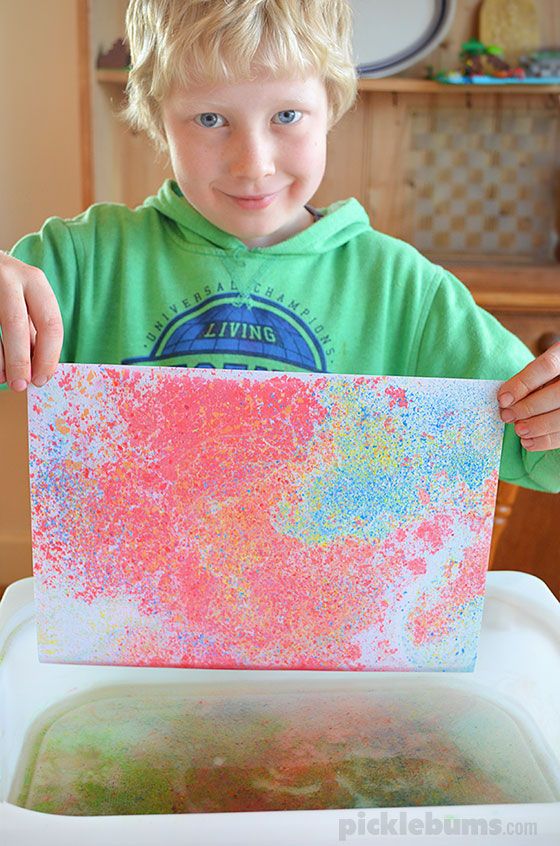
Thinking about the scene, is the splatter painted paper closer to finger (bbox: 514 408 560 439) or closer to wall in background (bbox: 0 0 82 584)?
finger (bbox: 514 408 560 439)

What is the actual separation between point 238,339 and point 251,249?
0.35 feet

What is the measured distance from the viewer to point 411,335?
104 centimetres

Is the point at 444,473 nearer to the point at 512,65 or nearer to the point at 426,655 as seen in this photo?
the point at 426,655

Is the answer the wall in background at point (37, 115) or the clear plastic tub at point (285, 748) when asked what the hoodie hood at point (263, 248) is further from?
the wall in background at point (37, 115)

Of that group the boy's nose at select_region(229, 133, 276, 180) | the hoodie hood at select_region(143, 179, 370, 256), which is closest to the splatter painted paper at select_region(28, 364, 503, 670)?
the boy's nose at select_region(229, 133, 276, 180)

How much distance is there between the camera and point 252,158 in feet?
2.86

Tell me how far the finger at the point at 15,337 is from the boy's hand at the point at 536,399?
0.37m

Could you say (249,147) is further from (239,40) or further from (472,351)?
(472,351)

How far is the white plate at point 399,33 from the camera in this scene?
218 centimetres

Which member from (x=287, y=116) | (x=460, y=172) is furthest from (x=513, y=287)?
(x=287, y=116)

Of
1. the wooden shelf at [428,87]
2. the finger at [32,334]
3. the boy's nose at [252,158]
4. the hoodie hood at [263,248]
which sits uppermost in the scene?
the wooden shelf at [428,87]

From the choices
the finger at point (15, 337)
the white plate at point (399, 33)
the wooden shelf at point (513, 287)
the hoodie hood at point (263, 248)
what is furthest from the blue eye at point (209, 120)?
the white plate at point (399, 33)

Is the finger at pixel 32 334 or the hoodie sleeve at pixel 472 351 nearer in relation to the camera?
the finger at pixel 32 334

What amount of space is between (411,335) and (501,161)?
154 cm
